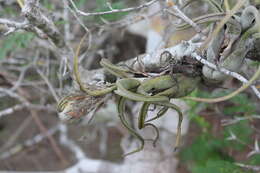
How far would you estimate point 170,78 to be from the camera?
0.57m

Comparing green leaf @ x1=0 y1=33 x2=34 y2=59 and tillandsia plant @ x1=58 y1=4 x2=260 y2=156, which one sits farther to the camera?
green leaf @ x1=0 y1=33 x2=34 y2=59

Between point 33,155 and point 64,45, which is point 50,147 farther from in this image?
point 64,45

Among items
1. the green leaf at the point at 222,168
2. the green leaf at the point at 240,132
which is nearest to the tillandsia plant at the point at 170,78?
the green leaf at the point at 222,168

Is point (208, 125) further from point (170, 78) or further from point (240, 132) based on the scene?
point (170, 78)

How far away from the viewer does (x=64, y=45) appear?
3.32ft

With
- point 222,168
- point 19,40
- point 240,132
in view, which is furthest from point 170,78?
point 240,132

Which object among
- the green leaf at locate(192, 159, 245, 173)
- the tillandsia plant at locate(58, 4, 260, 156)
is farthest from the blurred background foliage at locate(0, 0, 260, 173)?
the tillandsia plant at locate(58, 4, 260, 156)

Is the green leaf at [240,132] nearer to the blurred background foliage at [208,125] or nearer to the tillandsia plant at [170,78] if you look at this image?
the blurred background foliage at [208,125]

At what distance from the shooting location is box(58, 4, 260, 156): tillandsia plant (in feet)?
1.68

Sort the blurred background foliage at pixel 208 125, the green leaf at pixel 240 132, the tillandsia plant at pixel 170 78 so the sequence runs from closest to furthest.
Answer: the tillandsia plant at pixel 170 78 → the blurred background foliage at pixel 208 125 → the green leaf at pixel 240 132

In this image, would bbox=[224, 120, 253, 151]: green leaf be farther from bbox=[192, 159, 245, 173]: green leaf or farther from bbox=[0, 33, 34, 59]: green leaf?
bbox=[0, 33, 34, 59]: green leaf

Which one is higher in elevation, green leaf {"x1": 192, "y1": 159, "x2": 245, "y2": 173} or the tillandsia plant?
the tillandsia plant

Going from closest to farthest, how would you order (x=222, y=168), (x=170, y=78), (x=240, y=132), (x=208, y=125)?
(x=170, y=78) < (x=222, y=168) < (x=240, y=132) < (x=208, y=125)

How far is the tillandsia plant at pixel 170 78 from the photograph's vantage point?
0.51 meters
